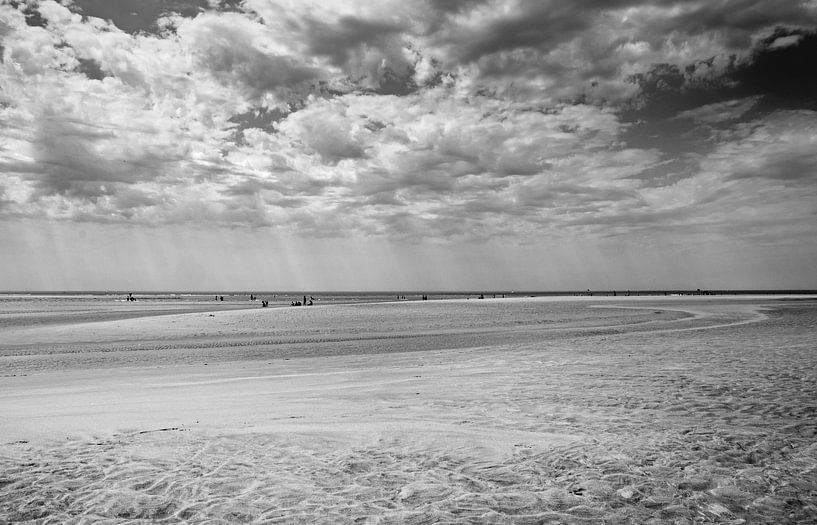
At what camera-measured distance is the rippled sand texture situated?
5.49 metres

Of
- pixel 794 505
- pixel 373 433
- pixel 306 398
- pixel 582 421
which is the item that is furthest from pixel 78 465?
pixel 794 505

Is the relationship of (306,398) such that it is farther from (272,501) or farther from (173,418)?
(272,501)

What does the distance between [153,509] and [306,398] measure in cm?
599

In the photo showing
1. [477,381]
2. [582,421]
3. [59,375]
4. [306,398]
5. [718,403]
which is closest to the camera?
[582,421]

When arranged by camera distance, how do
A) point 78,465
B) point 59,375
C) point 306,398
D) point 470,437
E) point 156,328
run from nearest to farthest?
point 78,465 → point 470,437 → point 306,398 → point 59,375 → point 156,328

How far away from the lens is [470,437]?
26.4ft

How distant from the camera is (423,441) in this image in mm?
7844

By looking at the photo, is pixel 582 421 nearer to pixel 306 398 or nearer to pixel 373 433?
pixel 373 433

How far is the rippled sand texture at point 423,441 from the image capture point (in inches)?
216

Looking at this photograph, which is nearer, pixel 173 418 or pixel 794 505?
pixel 794 505

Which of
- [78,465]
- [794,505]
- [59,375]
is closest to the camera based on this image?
[794,505]

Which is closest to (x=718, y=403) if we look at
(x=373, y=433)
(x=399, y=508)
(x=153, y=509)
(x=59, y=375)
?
(x=373, y=433)

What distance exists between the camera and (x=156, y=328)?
3400 centimetres

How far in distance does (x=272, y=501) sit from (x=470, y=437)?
3.49 m
